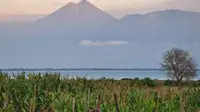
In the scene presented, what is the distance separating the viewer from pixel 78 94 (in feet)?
49.0

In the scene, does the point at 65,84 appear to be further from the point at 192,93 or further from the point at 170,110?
the point at 170,110

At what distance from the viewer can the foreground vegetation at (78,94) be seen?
33.5 feet

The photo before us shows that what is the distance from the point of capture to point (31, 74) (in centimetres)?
2192

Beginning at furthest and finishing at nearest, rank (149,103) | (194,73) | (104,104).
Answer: (194,73)
(104,104)
(149,103)

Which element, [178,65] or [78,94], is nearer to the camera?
[78,94]

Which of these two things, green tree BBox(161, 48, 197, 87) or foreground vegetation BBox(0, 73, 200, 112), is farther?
green tree BBox(161, 48, 197, 87)

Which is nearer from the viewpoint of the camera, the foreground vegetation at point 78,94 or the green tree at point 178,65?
the foreground vegetation at point 78,94

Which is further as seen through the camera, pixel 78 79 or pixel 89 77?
pixel 89 77

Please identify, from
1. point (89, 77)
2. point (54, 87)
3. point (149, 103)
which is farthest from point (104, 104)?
point (89, 77)

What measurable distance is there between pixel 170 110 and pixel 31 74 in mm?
12903

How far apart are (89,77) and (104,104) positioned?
1486 cm

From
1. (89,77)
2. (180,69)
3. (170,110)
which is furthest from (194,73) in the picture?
(170,110)

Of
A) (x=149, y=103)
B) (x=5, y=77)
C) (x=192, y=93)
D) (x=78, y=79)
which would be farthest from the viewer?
(x=78, y=79)

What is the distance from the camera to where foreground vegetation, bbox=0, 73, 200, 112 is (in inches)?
402
